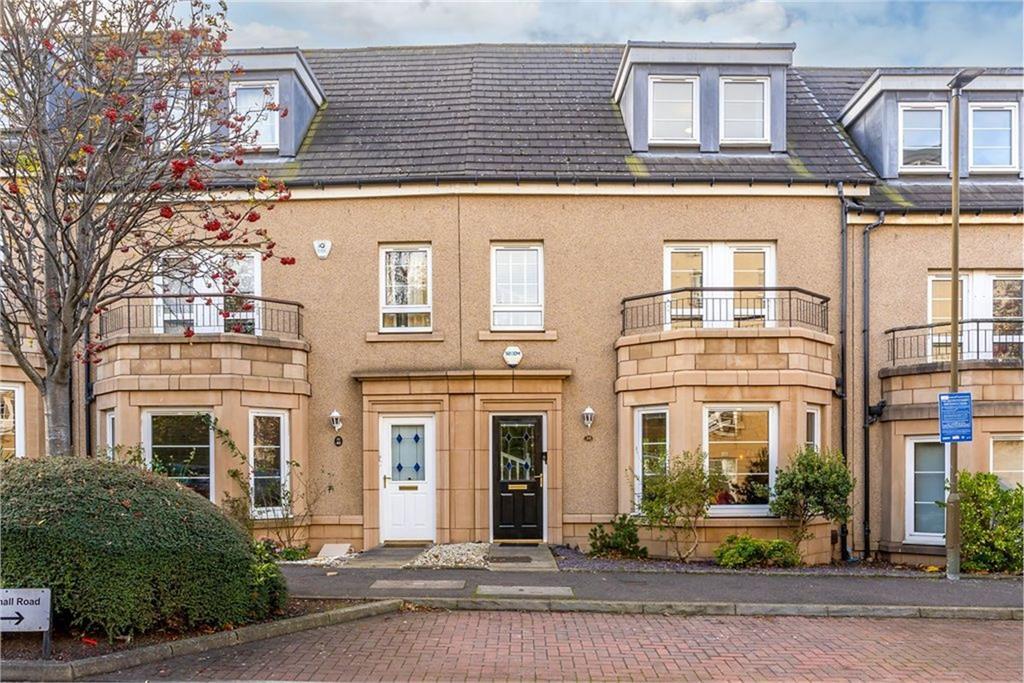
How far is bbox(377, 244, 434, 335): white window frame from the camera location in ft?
47.1

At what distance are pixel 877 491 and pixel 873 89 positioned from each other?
7.59 metres

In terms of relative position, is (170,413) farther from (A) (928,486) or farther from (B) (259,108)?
(A) (928,486)

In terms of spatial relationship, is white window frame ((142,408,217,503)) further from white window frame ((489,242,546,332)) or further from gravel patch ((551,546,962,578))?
gravel patch ((551,546,962,578))

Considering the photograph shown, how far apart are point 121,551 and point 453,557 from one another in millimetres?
5724

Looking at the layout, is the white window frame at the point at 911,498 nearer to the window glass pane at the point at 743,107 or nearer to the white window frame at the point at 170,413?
the window glass pane at the point at 743,107

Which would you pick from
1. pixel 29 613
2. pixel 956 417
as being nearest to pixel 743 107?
pixel 956 417

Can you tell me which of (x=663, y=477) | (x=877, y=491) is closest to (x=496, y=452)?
(x=663, y=477)

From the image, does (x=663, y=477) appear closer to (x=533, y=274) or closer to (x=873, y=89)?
(x=533, y=274)

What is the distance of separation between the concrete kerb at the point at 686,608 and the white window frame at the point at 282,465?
4.65 meters

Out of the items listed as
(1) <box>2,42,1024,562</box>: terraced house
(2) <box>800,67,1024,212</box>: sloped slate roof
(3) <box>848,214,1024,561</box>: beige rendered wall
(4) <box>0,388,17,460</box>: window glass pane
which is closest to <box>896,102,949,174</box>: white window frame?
(2) <box>800,67,1024,212</box>: sloped slate roof

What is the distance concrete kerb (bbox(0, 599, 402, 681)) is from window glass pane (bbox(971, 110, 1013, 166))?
13977 mm

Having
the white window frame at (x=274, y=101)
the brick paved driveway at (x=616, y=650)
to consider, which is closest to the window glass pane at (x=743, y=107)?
the white window frame at (x=274, y=101)

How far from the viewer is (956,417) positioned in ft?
38.5

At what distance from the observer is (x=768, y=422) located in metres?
13.4
